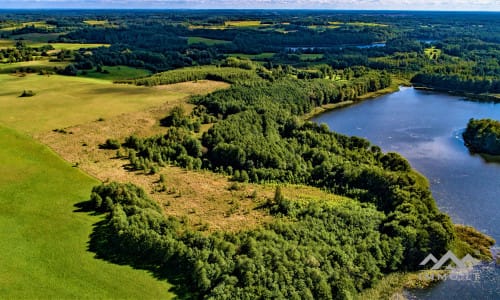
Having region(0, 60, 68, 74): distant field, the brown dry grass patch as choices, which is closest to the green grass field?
the brown dry grass patch

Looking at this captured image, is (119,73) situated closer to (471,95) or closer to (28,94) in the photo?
(28,94)

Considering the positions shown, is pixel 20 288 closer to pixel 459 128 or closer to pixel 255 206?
pixel 255 206

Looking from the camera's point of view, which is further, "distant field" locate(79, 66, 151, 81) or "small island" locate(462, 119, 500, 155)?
"distant field" locate(79, 66, 151, 81)

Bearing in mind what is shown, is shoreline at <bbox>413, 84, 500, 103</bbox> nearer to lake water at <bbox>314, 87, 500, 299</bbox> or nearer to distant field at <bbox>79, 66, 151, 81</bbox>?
lake water at <bbox>314, 87, 500, 299</bbox>

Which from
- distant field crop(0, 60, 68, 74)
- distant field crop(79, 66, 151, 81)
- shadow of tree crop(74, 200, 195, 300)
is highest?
distant field crop(0, 60, 68, 74)

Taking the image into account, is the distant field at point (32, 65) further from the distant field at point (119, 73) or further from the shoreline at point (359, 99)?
the shoreline at point (359, 99)

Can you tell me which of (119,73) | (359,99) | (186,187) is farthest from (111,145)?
(359,99)
